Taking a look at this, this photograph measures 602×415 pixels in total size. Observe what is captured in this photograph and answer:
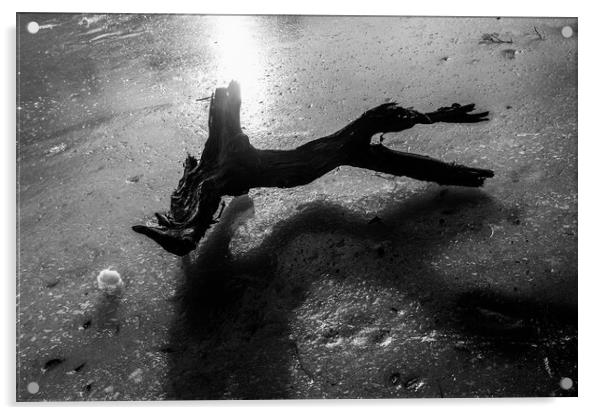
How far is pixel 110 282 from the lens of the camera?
1.68m

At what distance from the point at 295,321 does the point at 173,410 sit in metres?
0.39

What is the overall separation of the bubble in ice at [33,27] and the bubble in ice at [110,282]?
74cm

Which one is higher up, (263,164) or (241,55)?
(241,55)

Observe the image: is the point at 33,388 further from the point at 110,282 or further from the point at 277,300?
the point at 277,300

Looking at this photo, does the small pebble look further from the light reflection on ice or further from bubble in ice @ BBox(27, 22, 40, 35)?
bubble in ice @ BBox(27, 22, 40, 35)

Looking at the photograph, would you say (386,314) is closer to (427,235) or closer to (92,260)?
(427,235)

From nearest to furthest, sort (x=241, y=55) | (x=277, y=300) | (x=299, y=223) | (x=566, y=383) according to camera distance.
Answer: (x=566, y=383)
(x=277, y=300)
(x=299, y=223)
(x=241, y=55)

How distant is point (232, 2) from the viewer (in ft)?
5.46

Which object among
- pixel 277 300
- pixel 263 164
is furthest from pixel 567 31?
pixel 277 300

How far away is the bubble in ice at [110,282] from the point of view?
1663 millimetres

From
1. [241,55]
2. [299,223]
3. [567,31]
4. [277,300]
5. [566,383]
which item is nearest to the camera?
[566,383]

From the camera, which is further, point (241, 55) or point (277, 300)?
point (241, 55)

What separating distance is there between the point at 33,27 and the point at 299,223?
3.25ft
